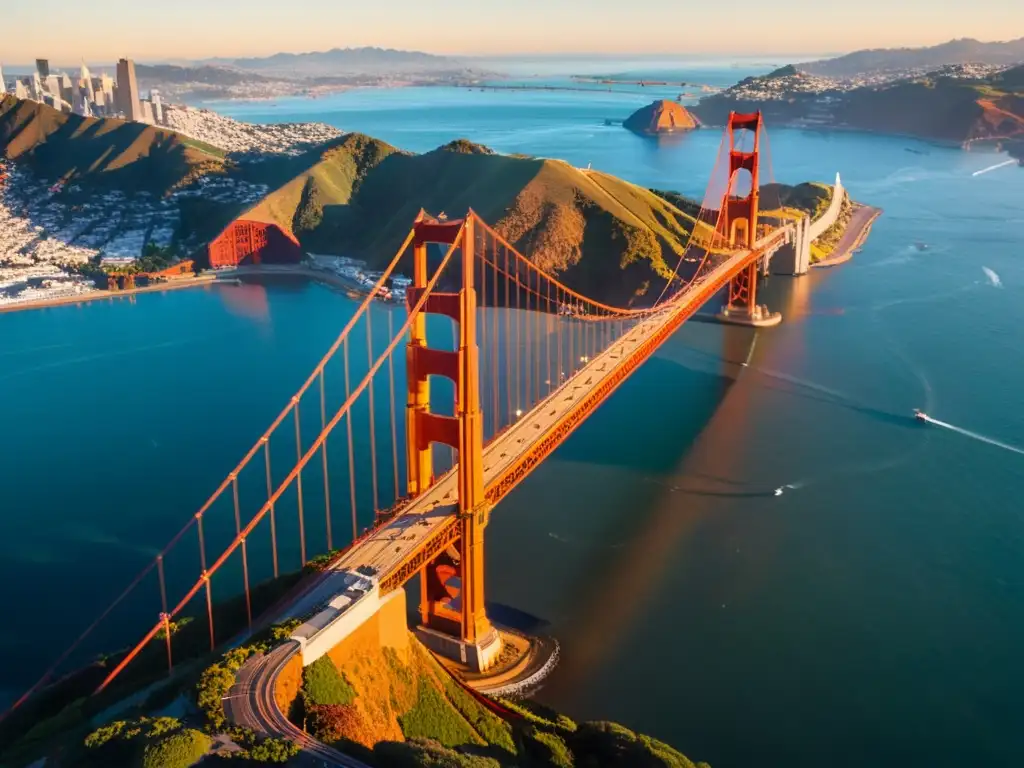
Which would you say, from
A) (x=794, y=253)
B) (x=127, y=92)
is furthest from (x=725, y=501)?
(x=127, y=92)

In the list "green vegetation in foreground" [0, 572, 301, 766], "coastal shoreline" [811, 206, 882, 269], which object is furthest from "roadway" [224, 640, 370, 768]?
"coastal shoreline" [811, 206, 882, 269]

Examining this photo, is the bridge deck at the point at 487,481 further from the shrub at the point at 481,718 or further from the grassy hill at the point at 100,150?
the grassy hill at the point at 100,150

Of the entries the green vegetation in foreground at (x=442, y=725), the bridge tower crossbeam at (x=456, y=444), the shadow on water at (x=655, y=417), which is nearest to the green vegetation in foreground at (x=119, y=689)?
the green vegetation in foreground at (x=442, y=725)

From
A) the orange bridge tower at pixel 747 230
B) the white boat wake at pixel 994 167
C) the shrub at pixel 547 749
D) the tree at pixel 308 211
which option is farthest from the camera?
the white boat wake at pixel 994 167

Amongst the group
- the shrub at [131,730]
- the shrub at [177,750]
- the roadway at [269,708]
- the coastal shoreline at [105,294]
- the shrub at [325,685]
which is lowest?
the coastal shoreline at [105,294]

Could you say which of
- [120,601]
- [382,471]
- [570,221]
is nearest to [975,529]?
[382,471]
